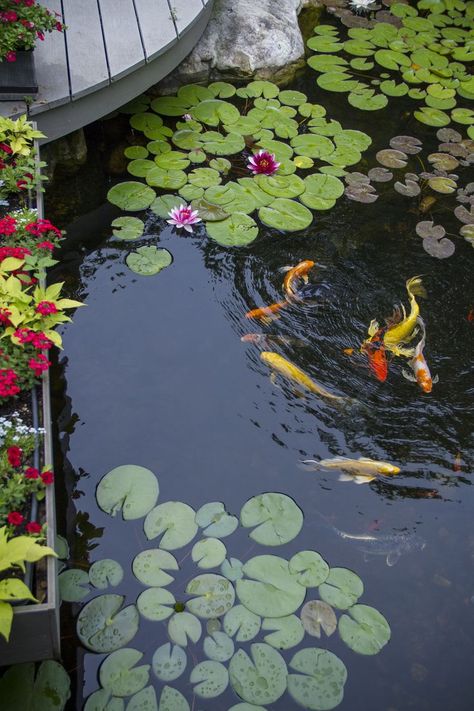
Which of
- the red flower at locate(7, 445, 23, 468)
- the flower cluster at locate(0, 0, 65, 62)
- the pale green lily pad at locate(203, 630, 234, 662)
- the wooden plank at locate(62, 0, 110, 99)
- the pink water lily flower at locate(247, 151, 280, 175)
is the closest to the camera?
the red flower at locate(7, 445, 23, 468)

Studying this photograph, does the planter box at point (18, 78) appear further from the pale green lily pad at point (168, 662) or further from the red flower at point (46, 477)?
the pale green lily pad at point (168, 662)

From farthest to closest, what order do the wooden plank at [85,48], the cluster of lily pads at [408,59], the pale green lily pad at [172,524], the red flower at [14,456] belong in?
the cluster of lily pads at [408,59] < the wooden plank at [85,48] < the pale green lily pad at [172,524] < the red flower at [14,456]

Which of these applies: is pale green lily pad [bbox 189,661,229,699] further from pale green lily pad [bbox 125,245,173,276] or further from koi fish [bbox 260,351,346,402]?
pale green lily pad [bbox 125,245,173,276]

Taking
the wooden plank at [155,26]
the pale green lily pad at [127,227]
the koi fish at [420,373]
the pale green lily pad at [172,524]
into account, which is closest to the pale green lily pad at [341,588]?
the pale green lily pad at [172,524]

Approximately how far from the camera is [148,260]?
11.3 feet

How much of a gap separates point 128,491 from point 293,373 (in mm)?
840

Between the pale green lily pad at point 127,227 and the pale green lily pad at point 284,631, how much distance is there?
1.95 m

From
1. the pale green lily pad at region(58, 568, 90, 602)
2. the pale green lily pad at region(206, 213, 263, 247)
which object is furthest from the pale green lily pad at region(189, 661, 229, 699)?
the pale green lily pad at region(206, 213, 263, 247)

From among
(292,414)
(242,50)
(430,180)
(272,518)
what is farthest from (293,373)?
(242,50)

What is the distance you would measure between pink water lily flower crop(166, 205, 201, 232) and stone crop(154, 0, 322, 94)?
1.16 m

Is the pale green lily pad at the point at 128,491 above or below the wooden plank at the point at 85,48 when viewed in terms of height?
below

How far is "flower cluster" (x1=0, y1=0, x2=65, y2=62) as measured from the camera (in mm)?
3154

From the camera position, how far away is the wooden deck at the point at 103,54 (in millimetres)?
3412

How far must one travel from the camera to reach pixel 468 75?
15.5 ft
